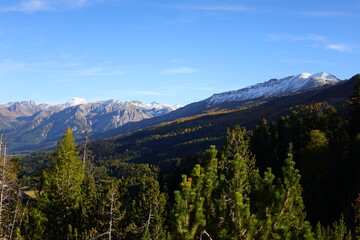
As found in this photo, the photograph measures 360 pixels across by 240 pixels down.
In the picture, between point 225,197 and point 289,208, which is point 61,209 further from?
point 289,208

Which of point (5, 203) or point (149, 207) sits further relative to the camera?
point (5, 203)

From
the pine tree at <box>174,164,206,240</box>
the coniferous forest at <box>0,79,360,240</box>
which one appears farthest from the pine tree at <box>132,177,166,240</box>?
the pine tree at <box>174,164,206,240</box>

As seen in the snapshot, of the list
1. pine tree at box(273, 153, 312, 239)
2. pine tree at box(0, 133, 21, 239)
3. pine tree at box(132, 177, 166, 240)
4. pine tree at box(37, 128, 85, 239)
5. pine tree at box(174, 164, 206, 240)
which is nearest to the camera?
pine tree at box(174, 164, 206, 240)

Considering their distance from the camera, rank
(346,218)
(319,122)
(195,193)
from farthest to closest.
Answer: (319,122)
(346,218)
(195,193)

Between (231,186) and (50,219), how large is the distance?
23.8 m

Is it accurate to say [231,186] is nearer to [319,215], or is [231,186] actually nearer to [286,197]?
[286,197]

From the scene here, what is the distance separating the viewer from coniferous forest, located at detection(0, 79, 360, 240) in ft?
45.6

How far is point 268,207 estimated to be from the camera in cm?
1515

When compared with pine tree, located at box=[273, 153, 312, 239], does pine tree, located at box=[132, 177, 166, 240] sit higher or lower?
lower

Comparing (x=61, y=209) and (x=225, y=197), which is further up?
(x=225, y=197)

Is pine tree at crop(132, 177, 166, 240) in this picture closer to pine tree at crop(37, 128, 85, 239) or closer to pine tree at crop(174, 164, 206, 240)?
pine tree at crop(37, 128, 85, 239)

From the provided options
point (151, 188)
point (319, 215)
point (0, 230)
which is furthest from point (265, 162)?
point (0, 230)

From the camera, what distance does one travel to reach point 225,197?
1561 centimetres

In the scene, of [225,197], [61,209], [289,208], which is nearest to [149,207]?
[61,209]
